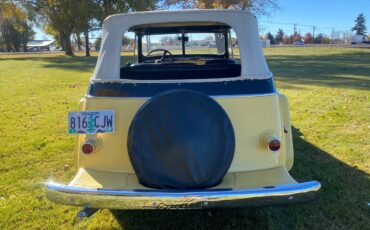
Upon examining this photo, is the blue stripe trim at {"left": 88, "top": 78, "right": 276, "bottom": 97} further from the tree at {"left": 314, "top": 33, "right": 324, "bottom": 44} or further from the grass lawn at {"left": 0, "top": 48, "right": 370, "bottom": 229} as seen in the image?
the tree at {"left": 314, "top": 33, "right": 324, "bottom": 44}

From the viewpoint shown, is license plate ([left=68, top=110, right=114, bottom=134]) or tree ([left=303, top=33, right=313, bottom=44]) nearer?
license plate ([left=68, top=110, right=114, bottom=134])

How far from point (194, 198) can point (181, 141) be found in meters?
0.46

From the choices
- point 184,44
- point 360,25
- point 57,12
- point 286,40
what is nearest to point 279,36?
point 286,40

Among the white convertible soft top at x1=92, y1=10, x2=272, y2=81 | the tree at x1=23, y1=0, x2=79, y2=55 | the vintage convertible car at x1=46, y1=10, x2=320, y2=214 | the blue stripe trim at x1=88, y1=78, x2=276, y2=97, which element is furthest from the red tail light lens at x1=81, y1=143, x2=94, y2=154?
the tree at x1=23, y1=0, x2=79, y2=55

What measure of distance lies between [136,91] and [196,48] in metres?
2.60

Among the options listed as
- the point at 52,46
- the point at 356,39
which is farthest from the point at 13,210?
the point at 52,46

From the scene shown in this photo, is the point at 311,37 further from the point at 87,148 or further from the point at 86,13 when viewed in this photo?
the point at 87,148

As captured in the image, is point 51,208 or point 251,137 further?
point 51,208

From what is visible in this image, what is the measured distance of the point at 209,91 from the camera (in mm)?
2938

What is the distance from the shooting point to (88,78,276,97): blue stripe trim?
2.94 meters

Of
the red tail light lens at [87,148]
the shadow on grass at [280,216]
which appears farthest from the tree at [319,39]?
the red tail light lens at [87,148]

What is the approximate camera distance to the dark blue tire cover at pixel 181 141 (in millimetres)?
2635

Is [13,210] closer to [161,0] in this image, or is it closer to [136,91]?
[136,91]

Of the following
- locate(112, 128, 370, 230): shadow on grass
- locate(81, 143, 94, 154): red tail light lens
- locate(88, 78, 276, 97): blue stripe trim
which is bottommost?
locate(112, 128, 370, 230): shadow on grass
